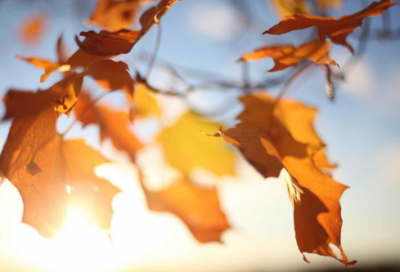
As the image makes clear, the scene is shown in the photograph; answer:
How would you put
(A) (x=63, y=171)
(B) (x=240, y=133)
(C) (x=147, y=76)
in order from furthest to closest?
(C) (x=147, y=76)
(A) (x=63, y=171)
(B) (x=240, y=133)

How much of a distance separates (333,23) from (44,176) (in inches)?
17.0

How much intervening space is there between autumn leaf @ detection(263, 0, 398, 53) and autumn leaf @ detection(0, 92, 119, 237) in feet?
1.01

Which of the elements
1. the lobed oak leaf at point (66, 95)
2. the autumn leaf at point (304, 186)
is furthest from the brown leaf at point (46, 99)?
the autumn leaf at point (304, 186)

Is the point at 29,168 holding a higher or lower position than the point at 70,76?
lower

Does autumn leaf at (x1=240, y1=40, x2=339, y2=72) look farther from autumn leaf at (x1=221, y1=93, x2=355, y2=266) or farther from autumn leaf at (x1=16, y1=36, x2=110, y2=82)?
autumn leaf at (x1=16, y1=36, x2=110, y2=82)

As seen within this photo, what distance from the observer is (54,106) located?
0.39 m

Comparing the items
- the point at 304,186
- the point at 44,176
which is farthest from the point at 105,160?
the point at 304,186

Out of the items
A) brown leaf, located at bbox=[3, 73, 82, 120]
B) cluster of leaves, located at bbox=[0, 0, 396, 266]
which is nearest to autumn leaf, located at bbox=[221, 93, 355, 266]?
cluster of leaves, located at bbox=[0, 0, 396, 266]

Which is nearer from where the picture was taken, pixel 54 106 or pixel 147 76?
pixel 54 106

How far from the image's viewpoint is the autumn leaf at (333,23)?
374 millimetres

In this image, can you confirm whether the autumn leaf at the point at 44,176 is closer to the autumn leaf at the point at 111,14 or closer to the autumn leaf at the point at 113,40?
the autumn leaf at the point at 113,40

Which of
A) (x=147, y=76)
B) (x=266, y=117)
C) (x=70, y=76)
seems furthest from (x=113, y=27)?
(x=266, y=117)

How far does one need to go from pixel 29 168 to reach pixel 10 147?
3 centimetres

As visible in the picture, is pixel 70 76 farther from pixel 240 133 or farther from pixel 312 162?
pixel 312 162
